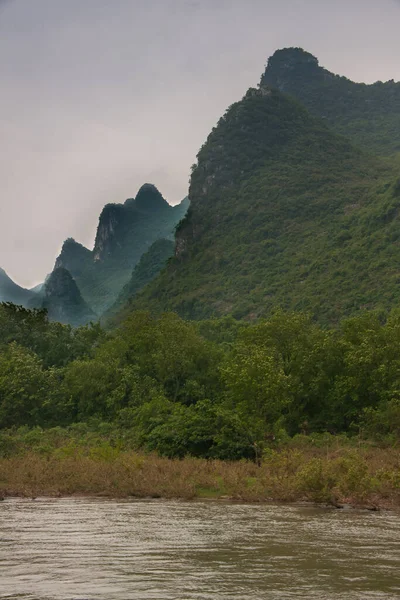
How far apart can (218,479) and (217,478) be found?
113mm

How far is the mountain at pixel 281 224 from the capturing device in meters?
81.8

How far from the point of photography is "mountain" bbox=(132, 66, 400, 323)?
81812mm

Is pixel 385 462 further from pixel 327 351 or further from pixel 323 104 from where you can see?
pixel 323 104

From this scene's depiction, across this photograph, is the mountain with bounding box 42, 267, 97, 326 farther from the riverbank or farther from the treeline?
the riverbank

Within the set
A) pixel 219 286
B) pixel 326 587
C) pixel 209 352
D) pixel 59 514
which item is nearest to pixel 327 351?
pixel 209 352

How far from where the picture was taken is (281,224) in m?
113

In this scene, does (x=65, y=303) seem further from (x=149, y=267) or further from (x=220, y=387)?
(x=220, y=387)

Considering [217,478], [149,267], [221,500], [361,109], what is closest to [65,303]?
[149,267]

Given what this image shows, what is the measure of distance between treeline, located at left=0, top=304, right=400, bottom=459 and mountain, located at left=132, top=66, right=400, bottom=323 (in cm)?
2954

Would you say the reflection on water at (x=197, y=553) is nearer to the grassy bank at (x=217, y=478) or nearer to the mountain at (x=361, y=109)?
the grassy bank at (x=217, y=478)

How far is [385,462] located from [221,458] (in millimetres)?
6532

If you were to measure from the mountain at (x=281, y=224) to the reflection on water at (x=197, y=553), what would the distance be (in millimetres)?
54053

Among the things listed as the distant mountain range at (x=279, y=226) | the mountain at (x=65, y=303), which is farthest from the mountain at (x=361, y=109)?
the mountain at (x=65, y=303)

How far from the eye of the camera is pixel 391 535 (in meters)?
14.6
